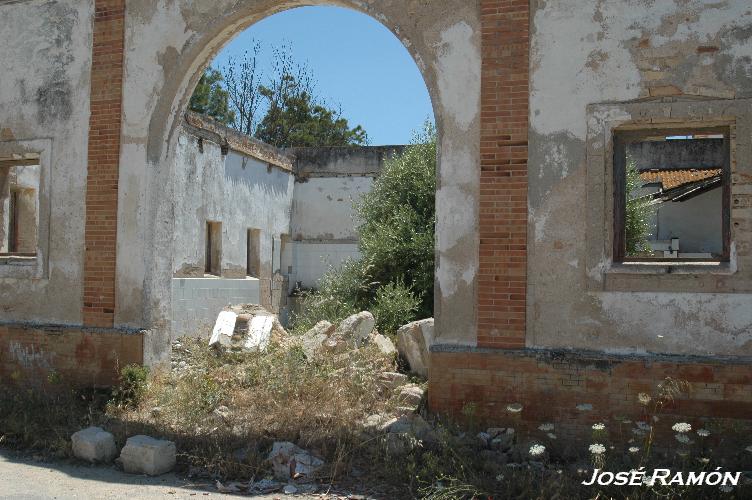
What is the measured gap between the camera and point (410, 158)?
1352cm

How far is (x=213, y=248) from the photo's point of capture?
14.8 metres

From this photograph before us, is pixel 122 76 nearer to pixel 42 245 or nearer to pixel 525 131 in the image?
pixel 42 245

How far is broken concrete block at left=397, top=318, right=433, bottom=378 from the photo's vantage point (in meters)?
8.62

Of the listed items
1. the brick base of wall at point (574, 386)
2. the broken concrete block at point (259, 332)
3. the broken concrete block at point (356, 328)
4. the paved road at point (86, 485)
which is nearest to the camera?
the paved road at point (86, 485)

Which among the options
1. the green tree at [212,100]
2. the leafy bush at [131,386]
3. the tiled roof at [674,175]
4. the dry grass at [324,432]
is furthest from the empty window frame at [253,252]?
the green tree at [212,100]

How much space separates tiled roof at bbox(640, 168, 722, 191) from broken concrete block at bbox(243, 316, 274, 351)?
10527mm

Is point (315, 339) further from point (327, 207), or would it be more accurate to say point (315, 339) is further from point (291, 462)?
point (327, 207)

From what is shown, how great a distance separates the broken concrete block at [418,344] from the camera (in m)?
8.62

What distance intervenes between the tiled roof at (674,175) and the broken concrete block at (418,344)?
10.8m

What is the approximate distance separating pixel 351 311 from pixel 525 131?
5.99m

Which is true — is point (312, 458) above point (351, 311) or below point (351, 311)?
below

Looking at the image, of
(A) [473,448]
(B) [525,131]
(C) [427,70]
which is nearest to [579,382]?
(A) [473,448]

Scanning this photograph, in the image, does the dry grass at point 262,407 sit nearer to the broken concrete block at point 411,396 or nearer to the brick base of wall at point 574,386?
the broken concrete block at point 411,396

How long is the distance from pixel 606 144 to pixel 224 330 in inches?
283
